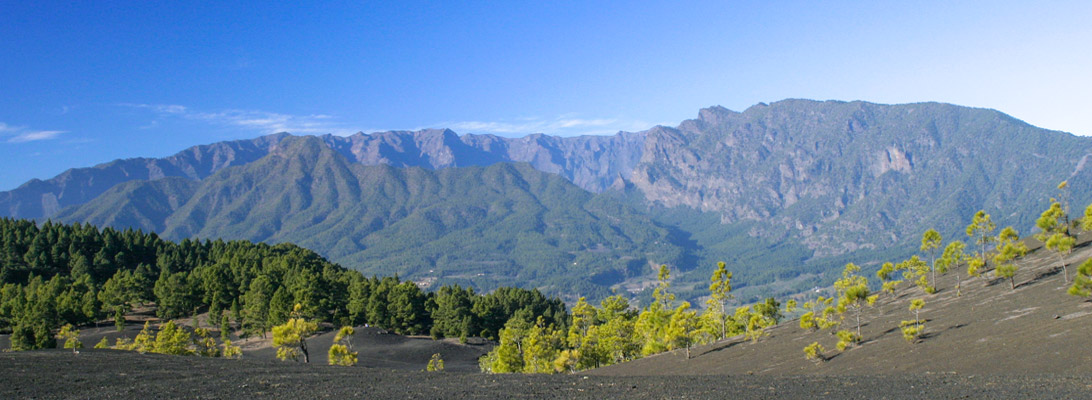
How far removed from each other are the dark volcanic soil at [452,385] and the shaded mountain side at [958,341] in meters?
4.99

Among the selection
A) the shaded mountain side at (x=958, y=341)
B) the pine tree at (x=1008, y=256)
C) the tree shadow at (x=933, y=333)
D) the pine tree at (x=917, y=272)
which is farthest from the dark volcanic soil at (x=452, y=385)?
the pine tree at (x=917, y=272)

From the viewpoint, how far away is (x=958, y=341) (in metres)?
37.9

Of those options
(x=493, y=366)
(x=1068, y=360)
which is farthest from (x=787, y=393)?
(x=493, y=366)

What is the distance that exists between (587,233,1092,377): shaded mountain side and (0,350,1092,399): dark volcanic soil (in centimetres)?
499

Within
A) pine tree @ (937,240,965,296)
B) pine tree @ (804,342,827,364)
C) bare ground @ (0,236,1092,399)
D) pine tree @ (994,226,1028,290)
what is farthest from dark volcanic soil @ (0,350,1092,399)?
pine tree @ (937,240,965,296)

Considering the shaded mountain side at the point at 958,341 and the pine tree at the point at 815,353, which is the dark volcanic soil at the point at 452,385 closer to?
the shaded mountain side at the point at 958,341

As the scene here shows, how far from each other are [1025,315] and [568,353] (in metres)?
34.8

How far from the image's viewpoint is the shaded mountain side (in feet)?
104

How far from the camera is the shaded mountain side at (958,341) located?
1245 inches

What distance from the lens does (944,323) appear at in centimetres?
4462

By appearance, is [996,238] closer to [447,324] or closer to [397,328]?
[447,324]

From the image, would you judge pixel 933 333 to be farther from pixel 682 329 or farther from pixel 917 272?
pixel 917 272

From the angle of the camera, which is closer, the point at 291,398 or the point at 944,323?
the point at 291,398

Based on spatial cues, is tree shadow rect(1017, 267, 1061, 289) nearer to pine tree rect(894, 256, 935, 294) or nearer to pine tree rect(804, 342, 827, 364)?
pine tree rect(894, 256, 935, 294)
